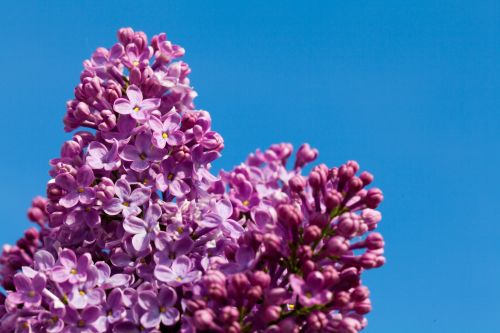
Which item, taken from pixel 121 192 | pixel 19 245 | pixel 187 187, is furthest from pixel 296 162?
pixel 19 245

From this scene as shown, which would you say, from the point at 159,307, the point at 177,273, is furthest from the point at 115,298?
the point at 177,273

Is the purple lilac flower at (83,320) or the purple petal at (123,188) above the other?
the purple petal at (123,188)

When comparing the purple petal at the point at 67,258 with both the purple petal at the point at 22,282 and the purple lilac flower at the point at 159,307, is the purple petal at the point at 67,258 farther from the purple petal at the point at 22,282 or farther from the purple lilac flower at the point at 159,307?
the purple lilac flower at the point at 159,307

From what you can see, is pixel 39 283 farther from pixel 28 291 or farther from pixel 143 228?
pixel 143 228

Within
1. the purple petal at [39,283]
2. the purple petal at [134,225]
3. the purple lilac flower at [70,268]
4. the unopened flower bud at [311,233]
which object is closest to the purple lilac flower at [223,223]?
the purple petal at [134,225]

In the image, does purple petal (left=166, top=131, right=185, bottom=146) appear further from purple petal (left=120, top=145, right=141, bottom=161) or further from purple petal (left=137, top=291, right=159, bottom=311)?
purple petal (left=137, top=291, right=159, bottom=311)

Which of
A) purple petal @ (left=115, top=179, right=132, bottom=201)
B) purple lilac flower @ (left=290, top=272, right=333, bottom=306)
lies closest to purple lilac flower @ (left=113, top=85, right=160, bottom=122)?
purple petal @ (left=115, top=179, right=132, bottom=201)

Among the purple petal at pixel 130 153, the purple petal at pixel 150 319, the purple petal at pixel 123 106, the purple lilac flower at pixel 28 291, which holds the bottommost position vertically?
the purple petal at pixel 150 319

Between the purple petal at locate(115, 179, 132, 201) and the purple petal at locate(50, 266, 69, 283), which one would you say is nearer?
the purple petal at locate(50, 266, 69, 283)
